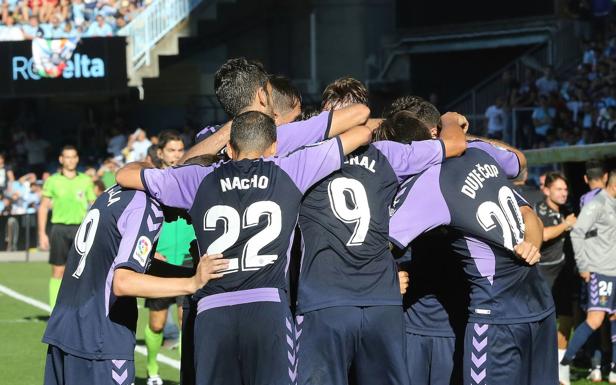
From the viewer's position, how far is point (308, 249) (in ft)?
22.5

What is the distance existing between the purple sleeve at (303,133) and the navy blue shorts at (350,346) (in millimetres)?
934

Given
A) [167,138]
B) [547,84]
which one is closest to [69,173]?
[167,138]

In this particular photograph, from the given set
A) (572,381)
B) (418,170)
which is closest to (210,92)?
(572,381)

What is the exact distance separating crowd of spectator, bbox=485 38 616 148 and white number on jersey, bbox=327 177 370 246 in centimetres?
1562

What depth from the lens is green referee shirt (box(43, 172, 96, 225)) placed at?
622 inches

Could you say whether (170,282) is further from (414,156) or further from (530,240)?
(530,240)

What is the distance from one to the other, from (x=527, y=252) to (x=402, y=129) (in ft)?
3.33

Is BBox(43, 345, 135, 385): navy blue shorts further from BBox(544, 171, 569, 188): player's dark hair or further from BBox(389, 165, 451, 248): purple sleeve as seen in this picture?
BBox(544, 171, 569, 188): player's dark hair

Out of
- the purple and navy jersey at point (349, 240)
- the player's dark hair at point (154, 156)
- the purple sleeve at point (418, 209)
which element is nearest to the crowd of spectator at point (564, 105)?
the player's dark hair at point (154, 156)

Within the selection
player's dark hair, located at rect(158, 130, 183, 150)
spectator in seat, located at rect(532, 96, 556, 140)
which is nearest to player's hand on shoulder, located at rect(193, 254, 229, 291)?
player's dark hair, located at rect(158, 130, 183, 150)

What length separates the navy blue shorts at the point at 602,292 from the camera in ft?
38.1

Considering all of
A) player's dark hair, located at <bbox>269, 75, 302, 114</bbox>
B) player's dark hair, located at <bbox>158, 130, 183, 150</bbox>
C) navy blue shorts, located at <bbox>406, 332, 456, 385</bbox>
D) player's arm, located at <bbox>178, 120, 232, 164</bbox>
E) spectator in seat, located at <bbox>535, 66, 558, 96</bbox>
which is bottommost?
navy blue shorts, located at <bbox>406, 332, 456, 385</bbox>

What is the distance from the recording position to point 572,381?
463 inches

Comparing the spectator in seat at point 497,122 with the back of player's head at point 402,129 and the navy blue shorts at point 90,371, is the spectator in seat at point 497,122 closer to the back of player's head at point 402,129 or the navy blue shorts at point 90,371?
the back of player's head at point 402,129
